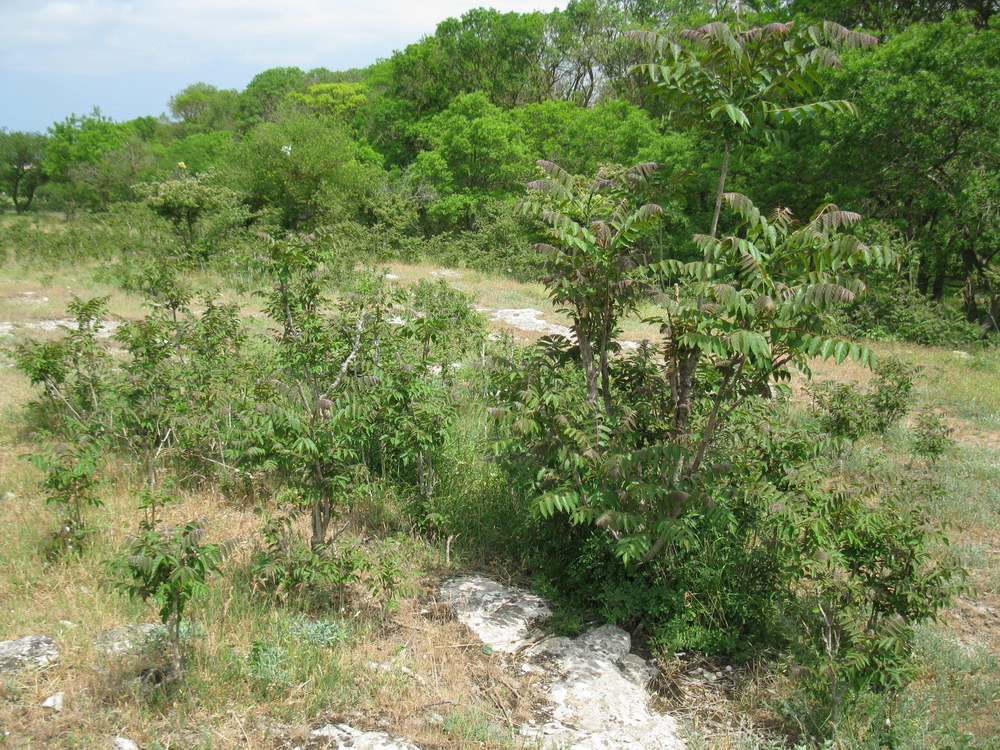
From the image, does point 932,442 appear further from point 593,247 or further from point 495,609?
point 495,609

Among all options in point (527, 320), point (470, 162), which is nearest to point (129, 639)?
point (527, 320)

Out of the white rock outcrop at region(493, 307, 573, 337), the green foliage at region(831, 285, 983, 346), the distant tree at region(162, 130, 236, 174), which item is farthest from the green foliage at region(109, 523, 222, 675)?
the distant tree at region(162, 130, 236, 174)

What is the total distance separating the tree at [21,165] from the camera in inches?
2237

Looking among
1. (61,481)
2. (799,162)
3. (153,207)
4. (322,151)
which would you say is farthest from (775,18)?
(61,481)

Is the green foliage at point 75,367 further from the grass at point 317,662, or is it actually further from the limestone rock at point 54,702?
the limestone rock at point 54,702

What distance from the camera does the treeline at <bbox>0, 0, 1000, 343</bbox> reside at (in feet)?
56.5

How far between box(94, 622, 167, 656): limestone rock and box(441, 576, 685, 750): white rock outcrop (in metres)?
1.91

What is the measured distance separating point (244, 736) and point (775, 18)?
25719 mm

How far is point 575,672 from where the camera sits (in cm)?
423

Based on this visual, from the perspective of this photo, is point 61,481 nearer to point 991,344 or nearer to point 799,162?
point 991,344

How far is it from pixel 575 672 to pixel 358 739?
1436 mm

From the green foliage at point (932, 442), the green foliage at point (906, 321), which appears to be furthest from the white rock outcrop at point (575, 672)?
the green foliage at point (906, 321)

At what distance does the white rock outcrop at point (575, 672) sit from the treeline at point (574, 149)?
8.92 ft

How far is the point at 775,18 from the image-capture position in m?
22.3
